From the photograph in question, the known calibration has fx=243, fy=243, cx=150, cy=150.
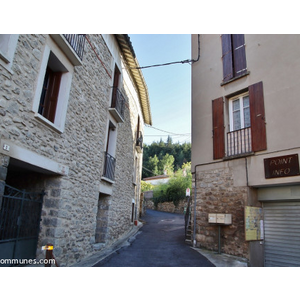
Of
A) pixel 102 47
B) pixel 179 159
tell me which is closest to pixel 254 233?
pixel 102 47

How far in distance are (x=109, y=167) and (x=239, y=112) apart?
446 centimetres

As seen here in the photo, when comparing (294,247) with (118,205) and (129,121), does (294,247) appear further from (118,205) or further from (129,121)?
(129,121)

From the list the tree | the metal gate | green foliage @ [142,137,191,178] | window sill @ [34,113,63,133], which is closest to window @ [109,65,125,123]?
window sill @ [34,113,63,133]

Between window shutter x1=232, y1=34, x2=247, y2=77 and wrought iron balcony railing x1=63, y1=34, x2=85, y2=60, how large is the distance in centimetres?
460

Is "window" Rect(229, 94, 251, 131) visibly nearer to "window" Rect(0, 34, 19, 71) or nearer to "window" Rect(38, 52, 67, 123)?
"window" Rect(38, 52, 67, 123)

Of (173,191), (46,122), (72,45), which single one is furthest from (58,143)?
(173,191)

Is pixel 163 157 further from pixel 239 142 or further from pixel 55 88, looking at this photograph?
pixel 55 88

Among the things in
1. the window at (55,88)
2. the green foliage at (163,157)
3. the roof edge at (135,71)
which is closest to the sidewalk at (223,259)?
the window at (55,88)

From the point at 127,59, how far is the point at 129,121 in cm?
255

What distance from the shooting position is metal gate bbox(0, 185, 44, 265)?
4.25 m

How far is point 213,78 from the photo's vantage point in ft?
26.9

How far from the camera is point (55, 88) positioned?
5.47 m

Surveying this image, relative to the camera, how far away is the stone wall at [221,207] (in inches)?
257

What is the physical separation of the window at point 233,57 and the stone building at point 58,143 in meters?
3.42
